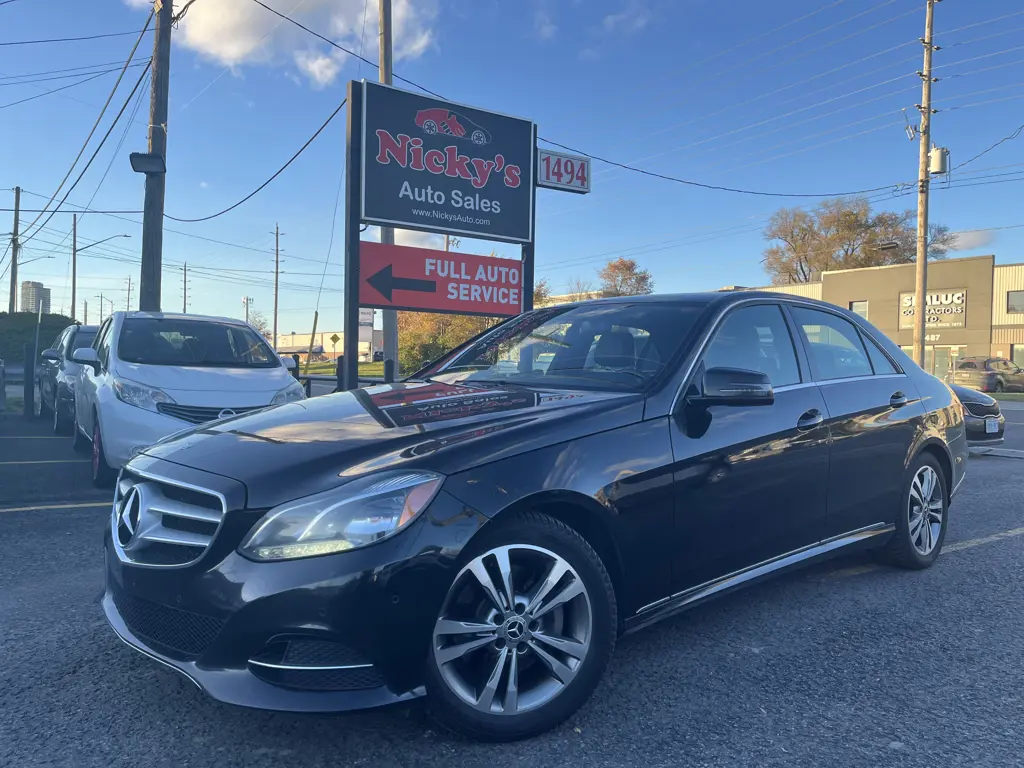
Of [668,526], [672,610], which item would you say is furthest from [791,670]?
[668,526]

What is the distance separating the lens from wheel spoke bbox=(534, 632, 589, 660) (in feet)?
8.39

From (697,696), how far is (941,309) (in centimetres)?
4580

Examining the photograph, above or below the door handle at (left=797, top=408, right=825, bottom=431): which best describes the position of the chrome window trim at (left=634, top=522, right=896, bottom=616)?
below

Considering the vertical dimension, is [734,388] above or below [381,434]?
above

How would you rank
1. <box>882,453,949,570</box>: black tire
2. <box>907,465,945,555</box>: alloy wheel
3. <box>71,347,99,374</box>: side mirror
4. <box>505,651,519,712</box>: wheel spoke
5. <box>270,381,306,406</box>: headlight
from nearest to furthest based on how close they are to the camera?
<box>505,651,519,712</box>: wheel spoke → <box>882,453,949,570</box>: black tire → <box>907,465,945,555</box>: alloy wheel → <box>270,381,306,406</box>: headlight → <box>71,347,99,374</box>: side mirror

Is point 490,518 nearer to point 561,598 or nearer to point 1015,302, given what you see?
point 561,598

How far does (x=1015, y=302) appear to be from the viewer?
39625 mm

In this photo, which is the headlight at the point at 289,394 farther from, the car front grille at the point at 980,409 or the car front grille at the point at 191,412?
the car front grille at the point at 980,409

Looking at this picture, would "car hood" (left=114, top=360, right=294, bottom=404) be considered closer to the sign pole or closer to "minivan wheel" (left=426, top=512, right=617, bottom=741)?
the sign pole

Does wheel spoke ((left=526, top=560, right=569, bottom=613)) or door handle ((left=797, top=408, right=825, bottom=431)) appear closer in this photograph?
wheel spoke ((left=526, top=560, right=569, bottom=613))

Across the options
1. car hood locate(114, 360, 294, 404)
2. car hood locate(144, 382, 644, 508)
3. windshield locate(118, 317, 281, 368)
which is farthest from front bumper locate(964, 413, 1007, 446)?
windshield locate(118, 317, 281, 368)

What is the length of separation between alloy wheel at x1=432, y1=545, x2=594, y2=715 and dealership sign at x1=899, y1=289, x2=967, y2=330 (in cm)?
4380

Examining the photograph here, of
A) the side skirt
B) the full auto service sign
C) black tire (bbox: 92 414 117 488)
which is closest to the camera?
the side skirt

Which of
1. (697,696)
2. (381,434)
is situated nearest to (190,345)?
(381,434)
